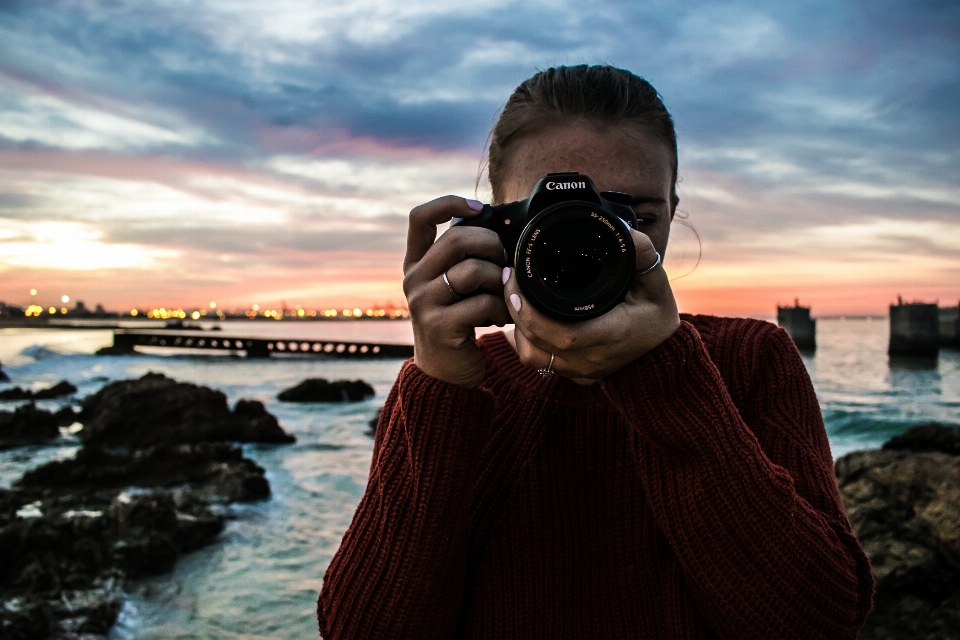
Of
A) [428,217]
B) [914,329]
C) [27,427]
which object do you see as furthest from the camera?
[914,329]

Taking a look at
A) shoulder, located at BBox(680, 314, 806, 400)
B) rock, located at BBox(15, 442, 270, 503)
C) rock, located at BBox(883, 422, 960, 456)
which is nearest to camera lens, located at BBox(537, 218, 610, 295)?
shoulder, located at BBox(680, 314, 806, 400)

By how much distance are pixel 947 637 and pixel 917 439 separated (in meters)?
6.15

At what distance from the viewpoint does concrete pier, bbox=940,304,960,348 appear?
39.7m

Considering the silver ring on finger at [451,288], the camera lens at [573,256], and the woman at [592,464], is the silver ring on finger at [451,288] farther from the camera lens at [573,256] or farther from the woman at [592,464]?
the camera lens at [573,256]

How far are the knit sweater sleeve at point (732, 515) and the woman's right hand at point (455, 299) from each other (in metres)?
0.27

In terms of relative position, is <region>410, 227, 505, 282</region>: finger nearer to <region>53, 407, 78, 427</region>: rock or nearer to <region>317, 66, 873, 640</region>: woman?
<region>317, 66, 873, 640</region>: woman

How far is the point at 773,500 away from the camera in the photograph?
1085 mm

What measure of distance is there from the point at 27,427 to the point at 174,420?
245 cm

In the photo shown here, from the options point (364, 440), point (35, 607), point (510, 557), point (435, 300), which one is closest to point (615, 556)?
point (510, 557)

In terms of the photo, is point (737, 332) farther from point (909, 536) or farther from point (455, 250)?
point (909, 536)

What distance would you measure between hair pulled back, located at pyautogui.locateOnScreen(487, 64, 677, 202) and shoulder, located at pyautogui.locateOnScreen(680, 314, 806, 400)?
46 cm

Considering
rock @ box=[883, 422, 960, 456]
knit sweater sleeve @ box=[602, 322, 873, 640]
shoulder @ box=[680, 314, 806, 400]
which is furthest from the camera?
rock @ box=[883, 422, 960, 456]

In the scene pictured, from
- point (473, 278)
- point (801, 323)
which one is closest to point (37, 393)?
point (473, 278)

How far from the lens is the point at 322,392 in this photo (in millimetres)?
17781
